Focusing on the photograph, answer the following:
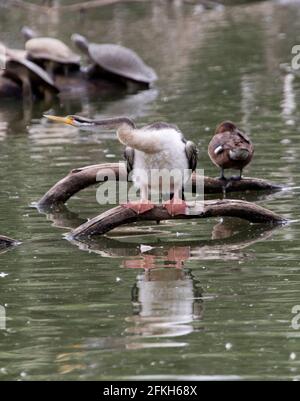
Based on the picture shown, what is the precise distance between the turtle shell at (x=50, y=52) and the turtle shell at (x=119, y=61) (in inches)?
16.7

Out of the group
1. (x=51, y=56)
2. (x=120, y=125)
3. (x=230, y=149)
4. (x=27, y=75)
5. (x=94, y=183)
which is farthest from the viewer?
(x=51, y=56)

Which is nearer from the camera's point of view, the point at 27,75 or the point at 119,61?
the point at 27,75

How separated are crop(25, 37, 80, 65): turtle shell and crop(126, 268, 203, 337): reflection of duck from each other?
12258 mm

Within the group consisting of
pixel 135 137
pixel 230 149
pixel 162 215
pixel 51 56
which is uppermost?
pixel 51 56

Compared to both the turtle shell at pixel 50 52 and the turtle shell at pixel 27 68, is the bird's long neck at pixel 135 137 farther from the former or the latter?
the turtle shell at pixel 50 52

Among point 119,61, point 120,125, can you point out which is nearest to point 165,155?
point 120,125

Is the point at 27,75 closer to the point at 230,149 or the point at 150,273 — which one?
the point at 230,149

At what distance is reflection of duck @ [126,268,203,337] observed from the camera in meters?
8.70

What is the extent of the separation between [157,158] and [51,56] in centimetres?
1167

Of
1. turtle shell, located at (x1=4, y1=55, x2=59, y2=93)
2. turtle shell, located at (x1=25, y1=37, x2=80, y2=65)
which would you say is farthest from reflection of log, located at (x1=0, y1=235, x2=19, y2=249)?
turtle shell, located at (x1=25, y1=37, x2=80, y2=65)

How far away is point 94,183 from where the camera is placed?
12914 mm

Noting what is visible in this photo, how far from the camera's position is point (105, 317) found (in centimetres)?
908

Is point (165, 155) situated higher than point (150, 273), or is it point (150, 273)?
point (165, 155)

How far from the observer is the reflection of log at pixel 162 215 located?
11.2 meters
